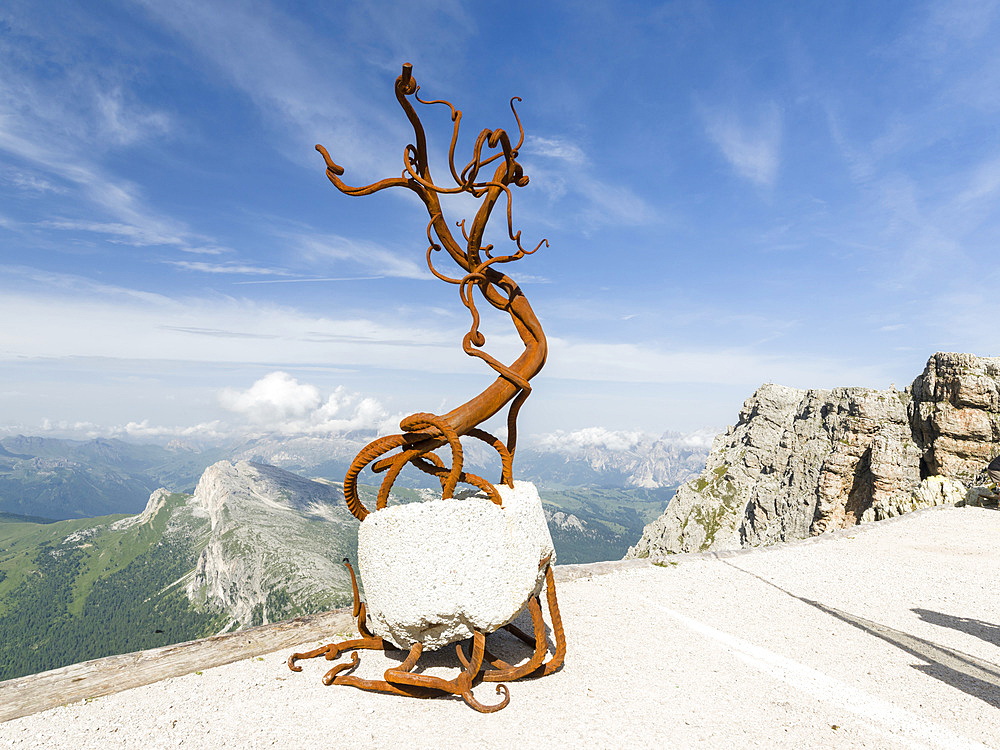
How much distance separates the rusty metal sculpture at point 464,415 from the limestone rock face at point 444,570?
323 mm

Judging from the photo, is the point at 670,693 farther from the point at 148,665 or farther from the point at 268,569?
the point at 268,569

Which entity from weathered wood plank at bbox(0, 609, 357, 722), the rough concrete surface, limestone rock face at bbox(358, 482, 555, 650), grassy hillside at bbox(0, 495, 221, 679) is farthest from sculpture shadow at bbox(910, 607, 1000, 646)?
grassy hillside at bbox(0, 495, 221, 679)

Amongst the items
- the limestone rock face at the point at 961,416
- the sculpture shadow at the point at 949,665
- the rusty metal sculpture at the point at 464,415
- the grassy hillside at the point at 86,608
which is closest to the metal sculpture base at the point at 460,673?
the rusty metal sculpture at the point at 464,415

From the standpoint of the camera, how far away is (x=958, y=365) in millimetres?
30938

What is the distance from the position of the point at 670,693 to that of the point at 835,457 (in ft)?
159

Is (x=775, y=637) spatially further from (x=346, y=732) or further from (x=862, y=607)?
(x=346, y=732)

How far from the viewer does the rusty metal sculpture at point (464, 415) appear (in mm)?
6219

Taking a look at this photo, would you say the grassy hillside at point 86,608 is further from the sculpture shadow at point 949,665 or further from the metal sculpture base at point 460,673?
the sculpture shadow at point 949,665

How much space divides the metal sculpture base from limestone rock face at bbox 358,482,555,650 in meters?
0.33

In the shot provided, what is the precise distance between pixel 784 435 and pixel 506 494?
75.8 metres

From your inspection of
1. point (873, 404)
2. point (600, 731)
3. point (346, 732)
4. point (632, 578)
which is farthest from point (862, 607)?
point (873, 404)

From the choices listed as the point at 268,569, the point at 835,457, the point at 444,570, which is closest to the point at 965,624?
the point at 444,570

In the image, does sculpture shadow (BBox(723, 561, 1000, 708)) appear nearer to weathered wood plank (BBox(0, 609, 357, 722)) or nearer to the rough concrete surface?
the rough concrete surface

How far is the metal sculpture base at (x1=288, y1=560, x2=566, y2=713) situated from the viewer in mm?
5859
